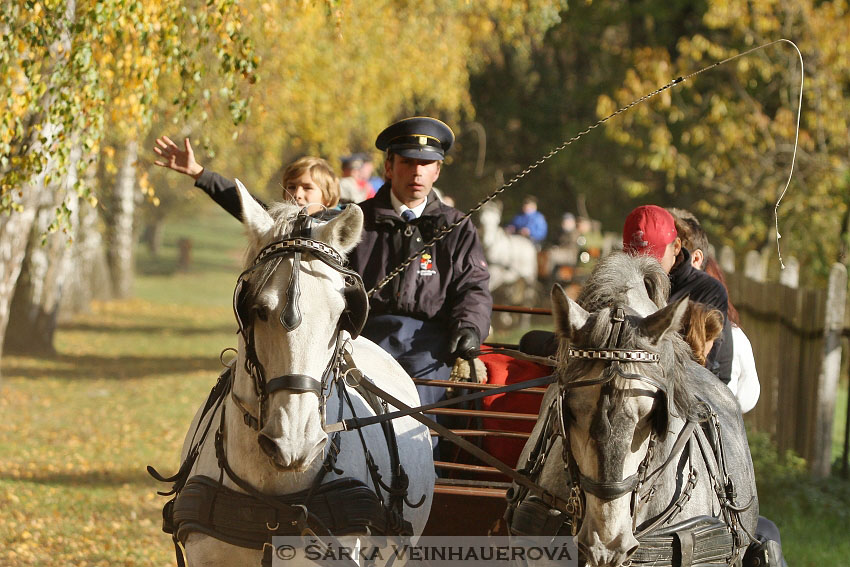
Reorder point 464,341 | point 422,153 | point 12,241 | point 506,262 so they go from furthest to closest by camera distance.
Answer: point 506,262, point 12,241, point 422,153, point 464,341

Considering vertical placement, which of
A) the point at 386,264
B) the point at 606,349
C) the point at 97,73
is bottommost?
the point at 606,349

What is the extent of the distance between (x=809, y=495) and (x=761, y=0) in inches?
301

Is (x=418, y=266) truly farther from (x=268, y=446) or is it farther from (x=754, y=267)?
(x=754, y=267)

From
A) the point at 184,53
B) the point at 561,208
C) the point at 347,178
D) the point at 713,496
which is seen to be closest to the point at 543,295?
the point at 561,208

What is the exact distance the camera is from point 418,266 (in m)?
5.57

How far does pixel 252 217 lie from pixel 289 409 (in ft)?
2.54

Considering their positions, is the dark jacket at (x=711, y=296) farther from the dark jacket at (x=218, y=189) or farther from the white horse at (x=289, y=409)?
the dark jacket at (x=218, y=189)

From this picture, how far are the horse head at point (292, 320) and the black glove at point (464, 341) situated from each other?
63.9 inches

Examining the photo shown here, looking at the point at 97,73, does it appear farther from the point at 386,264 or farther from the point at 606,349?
the point at 606,349

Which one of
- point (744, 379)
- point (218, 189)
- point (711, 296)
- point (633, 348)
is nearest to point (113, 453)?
point (218, 189)

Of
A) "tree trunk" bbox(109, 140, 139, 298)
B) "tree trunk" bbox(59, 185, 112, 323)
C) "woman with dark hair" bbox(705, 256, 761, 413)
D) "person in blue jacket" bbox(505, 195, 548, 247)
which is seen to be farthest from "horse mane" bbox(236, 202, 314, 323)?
"person in blue jacket" bbox(505, 195, 548, 247)

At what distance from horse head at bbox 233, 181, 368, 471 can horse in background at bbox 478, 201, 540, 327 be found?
53.7 ft

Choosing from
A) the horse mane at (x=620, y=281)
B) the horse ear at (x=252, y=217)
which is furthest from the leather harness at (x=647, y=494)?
the horse ear at (x=252, y=217)

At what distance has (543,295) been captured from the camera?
73.1 feet
